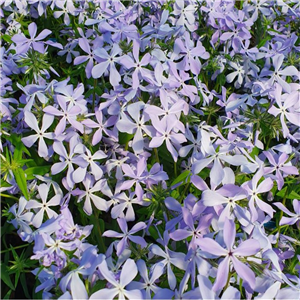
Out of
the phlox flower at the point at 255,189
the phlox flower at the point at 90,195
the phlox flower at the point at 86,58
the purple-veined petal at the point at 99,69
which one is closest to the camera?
the phlox flower at the point at 255,189

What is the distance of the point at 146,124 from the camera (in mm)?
1526

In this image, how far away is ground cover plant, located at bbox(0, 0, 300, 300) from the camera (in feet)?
3.51

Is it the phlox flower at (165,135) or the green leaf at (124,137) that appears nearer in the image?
the phlox flower at (165,135)

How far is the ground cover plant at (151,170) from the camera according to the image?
3.51ft

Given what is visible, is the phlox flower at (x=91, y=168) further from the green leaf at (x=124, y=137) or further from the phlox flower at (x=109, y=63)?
the phlox flower at (x=109, y=63)

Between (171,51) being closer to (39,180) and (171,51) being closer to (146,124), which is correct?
(146,124)

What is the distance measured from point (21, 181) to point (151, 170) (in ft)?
1.50

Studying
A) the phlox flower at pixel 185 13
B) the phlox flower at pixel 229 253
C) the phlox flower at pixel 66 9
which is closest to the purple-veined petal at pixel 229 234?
the phlox flower at pixel 229 253

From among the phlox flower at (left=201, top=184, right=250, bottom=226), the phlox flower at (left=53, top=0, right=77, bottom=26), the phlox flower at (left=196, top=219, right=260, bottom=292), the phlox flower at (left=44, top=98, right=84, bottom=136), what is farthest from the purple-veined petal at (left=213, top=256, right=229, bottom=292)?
the phlox flower at (left=53, top=0, right=77, bottom=26)

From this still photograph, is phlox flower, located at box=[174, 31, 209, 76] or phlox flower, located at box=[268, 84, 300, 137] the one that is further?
phlox flower, located at box=[174, 31, 209, 76]

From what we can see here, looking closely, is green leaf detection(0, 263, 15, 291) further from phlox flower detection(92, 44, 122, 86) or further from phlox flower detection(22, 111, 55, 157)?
phlox flower detection(92, 44, 122, 86)

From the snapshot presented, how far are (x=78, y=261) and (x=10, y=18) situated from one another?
1568 millimetres

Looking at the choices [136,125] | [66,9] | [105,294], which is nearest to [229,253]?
[105,294]

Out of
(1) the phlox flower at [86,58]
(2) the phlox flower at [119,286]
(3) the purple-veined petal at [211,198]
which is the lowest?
(2) the phlox flower at [119,286]
